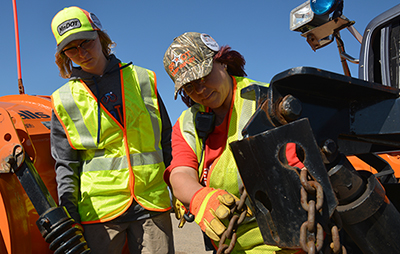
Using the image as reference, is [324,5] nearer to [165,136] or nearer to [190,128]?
[190,128]

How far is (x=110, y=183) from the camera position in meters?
2.35

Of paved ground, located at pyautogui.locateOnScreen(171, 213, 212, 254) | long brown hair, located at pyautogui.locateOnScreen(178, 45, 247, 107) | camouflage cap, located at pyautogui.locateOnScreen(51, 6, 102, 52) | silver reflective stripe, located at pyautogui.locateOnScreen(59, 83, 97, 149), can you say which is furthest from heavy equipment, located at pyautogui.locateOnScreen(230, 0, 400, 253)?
paved ground, located at pyautogui.locateOnScreen(171, 213, 212, 254)

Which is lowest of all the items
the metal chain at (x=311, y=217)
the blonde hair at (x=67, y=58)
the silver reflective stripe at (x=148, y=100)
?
the metal chain at (x=311, y=217)

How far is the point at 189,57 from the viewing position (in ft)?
5.88

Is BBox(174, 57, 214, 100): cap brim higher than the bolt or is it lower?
higher

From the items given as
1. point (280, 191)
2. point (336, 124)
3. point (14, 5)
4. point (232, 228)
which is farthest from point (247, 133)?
point (14, 5)

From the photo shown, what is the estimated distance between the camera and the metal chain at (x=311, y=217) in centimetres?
107

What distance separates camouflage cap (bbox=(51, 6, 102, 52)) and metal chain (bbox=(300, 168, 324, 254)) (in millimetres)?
1826

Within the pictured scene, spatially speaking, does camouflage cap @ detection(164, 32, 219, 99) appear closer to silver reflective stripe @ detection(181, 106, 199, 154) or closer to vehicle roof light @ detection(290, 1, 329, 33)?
silver reflective stripe @ detection(181, 106, 199, 154)

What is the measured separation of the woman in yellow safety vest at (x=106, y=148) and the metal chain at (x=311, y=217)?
143cm

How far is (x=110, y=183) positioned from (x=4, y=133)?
702mm

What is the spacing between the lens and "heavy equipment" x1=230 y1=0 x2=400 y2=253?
1.11 metres

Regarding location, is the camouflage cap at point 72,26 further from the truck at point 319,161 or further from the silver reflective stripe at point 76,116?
the truck at point 319,161

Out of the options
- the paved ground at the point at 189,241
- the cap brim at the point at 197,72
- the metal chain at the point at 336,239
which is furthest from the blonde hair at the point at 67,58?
the paved ground at the point at 189,241
